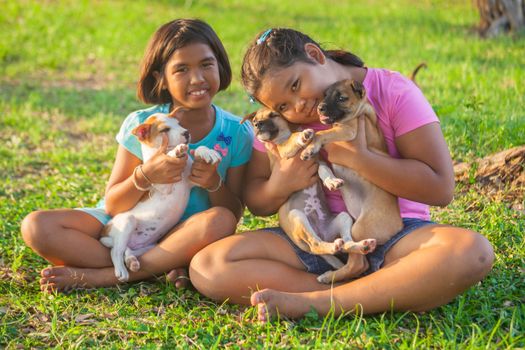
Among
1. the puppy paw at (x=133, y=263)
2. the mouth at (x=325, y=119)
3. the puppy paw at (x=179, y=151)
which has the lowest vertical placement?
the puppy paw at (x=133, y=263)

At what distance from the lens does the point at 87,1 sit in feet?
43.3

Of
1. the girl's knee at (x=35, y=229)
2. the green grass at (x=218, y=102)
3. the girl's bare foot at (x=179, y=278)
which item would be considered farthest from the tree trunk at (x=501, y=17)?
the girl's knee at (x=35, y=229)

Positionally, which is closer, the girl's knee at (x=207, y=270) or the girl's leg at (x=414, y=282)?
the girl's leg at (x=414, y=282)

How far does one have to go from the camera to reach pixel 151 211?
3.98 metres

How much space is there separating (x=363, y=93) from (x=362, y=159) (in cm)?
32

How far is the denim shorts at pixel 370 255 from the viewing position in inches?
139

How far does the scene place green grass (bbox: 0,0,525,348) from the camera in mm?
3338

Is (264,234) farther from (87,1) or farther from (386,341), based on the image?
(87,1)

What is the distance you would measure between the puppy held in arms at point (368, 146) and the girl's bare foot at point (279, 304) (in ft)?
1.40

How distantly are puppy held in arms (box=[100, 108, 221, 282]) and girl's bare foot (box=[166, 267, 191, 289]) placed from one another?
18cm

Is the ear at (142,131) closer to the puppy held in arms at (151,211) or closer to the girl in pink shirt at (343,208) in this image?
the puppy held in arms at (151,211)

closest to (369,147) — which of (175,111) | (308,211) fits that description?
(308,211)

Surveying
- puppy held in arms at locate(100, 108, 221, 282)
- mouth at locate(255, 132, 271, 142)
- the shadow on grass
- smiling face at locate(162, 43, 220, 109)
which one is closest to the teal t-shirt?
puppy held in arms at locate(100, 108, 221, 282)

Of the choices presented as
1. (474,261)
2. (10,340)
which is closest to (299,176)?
(474,261)
